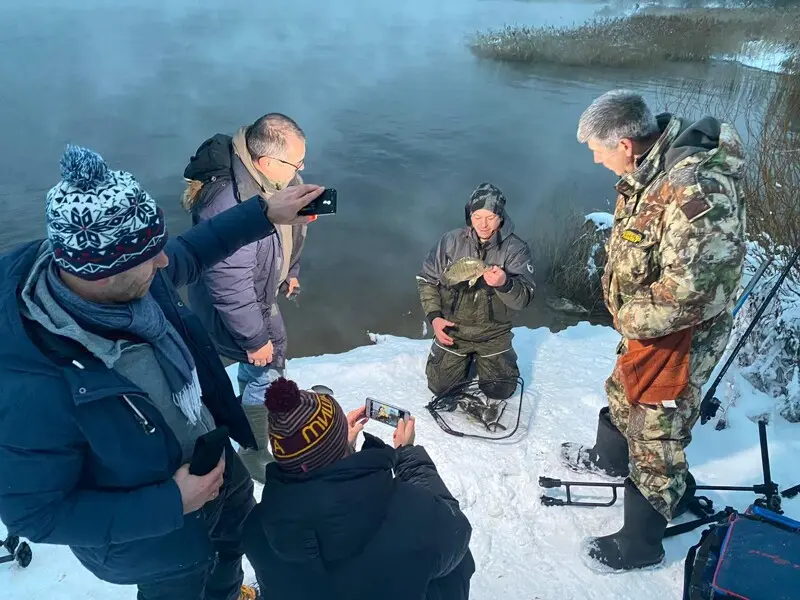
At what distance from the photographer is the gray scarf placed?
4.43 feet

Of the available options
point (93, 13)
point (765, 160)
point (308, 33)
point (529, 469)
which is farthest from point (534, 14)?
point (529, 469)

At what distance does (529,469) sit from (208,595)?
183 centimetres

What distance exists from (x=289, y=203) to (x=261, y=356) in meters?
0.99

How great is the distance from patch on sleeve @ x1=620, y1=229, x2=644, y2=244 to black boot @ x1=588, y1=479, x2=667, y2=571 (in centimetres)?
112

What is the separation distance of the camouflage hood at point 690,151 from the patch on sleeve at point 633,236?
17cm

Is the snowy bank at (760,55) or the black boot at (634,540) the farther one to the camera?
the snowy bank at (760,55)

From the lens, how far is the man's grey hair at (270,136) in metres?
2.53

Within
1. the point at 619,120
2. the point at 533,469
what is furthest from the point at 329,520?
the point at 533,469

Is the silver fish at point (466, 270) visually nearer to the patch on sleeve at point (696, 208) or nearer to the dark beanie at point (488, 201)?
the dark beanie at point (488, 201)

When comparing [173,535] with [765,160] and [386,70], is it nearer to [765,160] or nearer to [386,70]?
[765,160]

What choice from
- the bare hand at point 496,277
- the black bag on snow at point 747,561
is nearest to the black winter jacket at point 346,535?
A: the black bag on snow at point 747,561

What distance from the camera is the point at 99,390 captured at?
1.32 meters

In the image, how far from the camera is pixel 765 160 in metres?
4.95

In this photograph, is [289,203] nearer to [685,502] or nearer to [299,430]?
[299,430]
